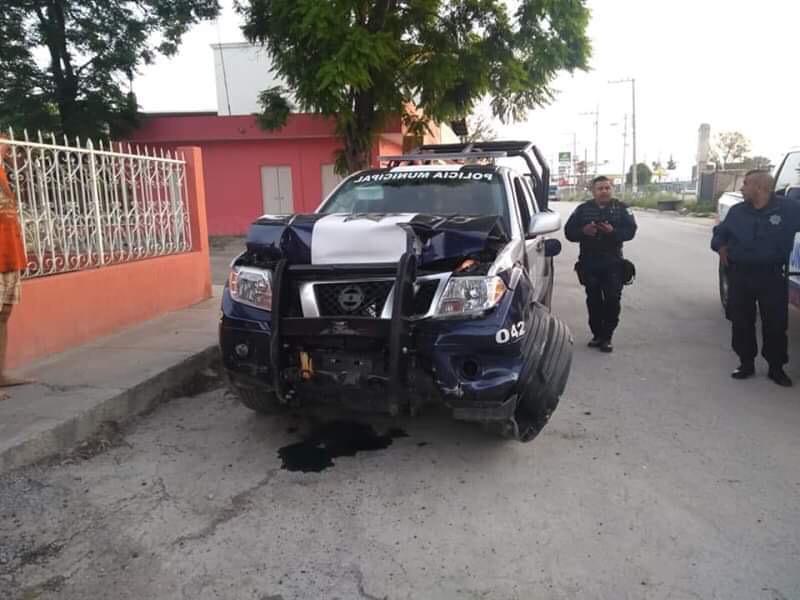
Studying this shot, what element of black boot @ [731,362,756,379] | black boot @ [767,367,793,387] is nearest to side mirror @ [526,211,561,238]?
black boot @ [731,362,756,379]

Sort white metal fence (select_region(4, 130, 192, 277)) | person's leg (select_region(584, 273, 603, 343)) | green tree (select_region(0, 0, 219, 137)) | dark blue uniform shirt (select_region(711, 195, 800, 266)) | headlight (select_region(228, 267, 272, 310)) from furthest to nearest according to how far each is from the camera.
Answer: green tree (select_region(0, 0, 219, 137)) → person's leg (select_region(584, 273, 603, 343)) → white metal fence (select_region(4, 130, 192, 277)) → dark blue uniform shirt (select_region(711, 195, 800, 266)) → headlight (select_region(228, 267, 272, 310))

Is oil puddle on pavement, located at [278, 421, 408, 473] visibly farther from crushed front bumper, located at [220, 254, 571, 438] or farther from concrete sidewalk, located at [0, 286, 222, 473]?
concrete sidewalk, located at [0, 286, 222, 473]

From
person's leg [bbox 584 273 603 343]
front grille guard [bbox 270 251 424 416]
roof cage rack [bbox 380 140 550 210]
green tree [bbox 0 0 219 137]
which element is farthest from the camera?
green tree [bbox 0 0 219 137]

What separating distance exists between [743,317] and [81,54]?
17155 millimetres

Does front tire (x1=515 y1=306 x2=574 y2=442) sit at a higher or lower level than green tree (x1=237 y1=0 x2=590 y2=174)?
lower

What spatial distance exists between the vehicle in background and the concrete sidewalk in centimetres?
486

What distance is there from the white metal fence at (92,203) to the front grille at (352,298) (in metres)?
3.29

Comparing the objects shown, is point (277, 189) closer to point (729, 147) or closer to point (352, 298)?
point (352, 298)

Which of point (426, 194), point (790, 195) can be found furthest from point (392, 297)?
point (790, 195)

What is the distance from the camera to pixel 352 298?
144 inches

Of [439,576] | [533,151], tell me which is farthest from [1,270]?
[533,151]

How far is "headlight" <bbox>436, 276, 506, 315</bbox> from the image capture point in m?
3.55

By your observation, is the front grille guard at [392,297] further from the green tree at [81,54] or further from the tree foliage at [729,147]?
the tree foliage at [729,147]

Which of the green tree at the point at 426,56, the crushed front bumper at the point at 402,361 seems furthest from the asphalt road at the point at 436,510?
the green tree at the point at 426,56
